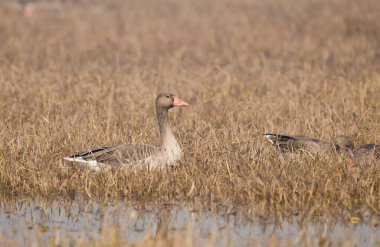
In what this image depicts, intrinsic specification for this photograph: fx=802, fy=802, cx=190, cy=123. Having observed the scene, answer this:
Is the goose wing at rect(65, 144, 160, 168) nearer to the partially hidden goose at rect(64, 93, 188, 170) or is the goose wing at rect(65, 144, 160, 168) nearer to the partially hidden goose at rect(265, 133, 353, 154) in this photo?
the partially hidden goose at rect(64, 93, 188, 170)

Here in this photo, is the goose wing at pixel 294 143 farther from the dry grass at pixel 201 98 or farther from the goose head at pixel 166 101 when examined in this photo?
the goose head at pixel 166 101

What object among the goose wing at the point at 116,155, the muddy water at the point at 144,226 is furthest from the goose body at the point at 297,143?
the muddy water at the point at 144,226

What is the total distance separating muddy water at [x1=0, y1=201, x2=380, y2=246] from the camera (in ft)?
21.8

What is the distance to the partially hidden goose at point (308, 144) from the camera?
9203mm

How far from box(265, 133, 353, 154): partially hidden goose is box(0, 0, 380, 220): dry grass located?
0.17 metres

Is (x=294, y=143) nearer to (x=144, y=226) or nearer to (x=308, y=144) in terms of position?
(x=308, y=144)

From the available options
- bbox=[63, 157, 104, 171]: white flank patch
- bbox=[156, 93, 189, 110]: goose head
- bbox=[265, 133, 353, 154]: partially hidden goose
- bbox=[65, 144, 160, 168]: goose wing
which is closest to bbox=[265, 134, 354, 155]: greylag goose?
bbox=[265, 133, 353, 154]: partially hidden goose

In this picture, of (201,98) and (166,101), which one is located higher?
(201,98)

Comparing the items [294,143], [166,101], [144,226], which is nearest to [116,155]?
[166,101]

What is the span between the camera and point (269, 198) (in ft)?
25.5

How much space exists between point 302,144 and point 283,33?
12818 mm

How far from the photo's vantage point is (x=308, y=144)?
30.7ft

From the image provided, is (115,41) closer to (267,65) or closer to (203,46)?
(203,46)

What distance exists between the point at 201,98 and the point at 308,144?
13.4 ft
